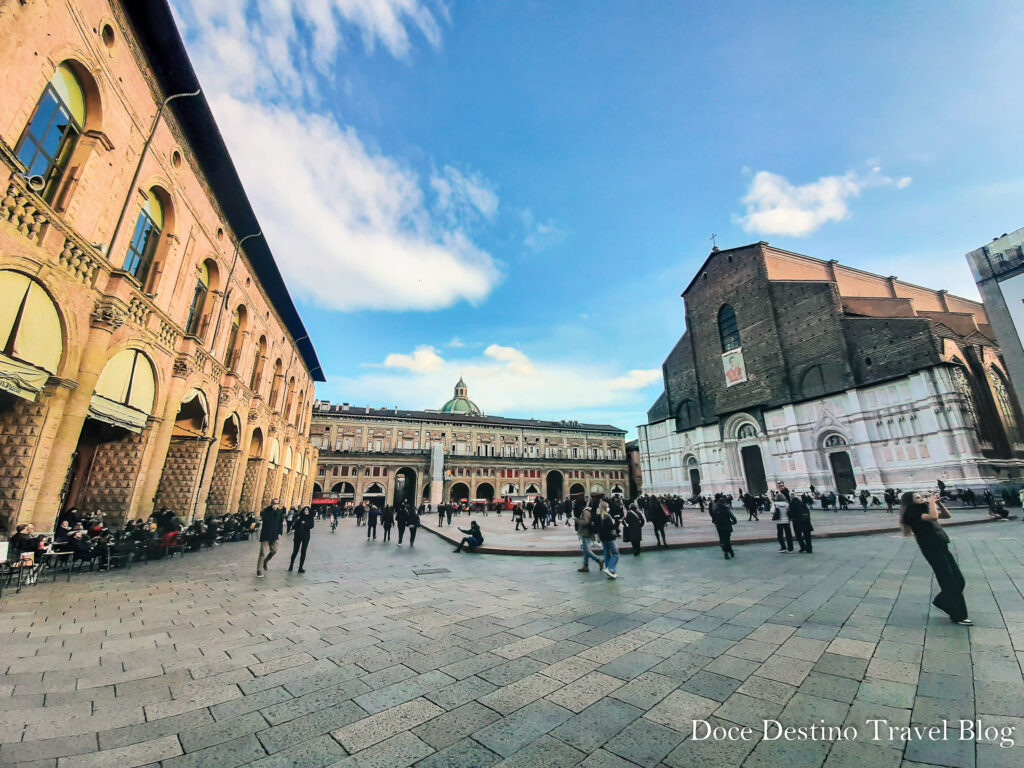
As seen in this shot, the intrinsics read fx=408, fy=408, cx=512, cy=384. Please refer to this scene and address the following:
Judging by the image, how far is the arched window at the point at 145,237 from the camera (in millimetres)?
11516

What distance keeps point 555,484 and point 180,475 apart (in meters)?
51.8

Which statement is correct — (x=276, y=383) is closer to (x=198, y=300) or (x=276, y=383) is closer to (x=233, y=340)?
(x=233, y=340)

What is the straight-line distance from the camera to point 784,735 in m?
2.76

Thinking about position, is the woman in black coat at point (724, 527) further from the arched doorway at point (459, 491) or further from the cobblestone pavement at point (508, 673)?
the arched doorway at point (459, 491)

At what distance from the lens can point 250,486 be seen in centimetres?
2106

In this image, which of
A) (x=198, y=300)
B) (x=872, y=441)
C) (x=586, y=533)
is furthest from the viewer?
(x=872, y=441)

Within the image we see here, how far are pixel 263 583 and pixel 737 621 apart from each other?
8.33 m

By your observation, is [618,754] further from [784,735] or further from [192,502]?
[192,502]

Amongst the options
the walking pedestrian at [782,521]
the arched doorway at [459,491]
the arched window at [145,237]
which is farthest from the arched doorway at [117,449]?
the arched doorway at [459,491]

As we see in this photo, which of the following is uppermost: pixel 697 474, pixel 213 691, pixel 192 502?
pixel 697 474

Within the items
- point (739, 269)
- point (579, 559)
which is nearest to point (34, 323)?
point (579, 559)

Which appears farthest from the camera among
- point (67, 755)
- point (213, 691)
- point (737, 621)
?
point (737, 621)

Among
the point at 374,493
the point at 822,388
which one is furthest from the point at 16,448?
the point at 374,493

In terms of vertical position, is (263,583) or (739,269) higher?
(739,269)
